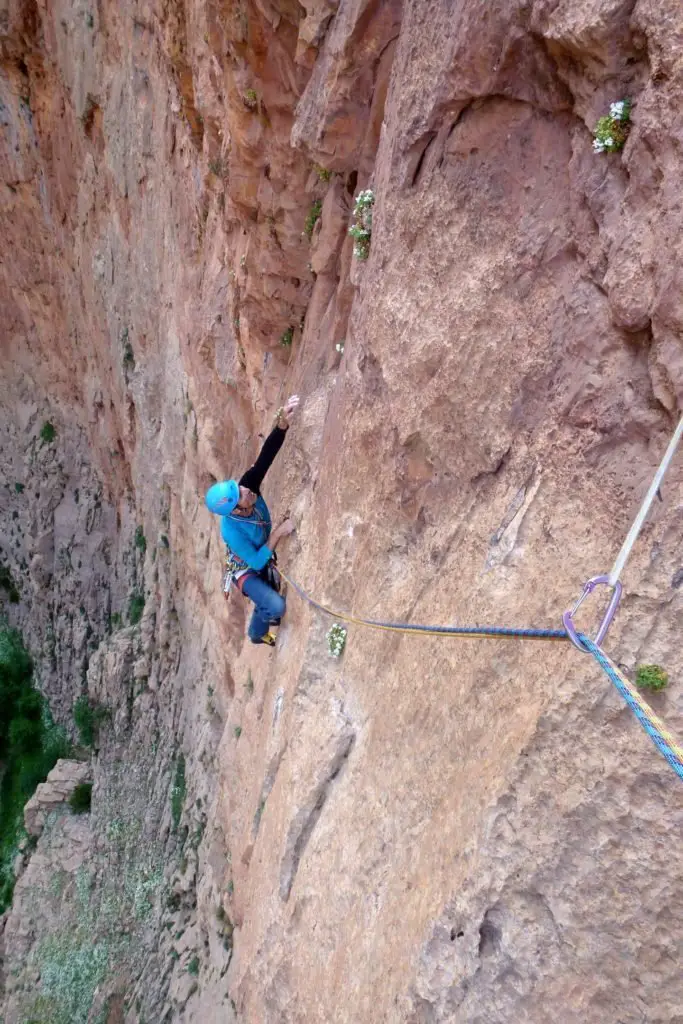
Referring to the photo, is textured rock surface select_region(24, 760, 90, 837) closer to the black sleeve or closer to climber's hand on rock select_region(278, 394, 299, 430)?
the black sleeve

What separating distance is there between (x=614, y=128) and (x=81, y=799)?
50.7ft

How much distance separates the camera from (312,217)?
671 cm

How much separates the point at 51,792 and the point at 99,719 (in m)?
1.72

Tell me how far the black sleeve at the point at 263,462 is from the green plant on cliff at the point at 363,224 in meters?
1.58

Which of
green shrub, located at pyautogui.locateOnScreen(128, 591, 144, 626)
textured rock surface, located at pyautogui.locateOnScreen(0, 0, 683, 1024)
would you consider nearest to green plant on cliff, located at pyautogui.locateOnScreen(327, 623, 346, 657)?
textured rock surface, located at pyautogui.locateOnScreen(0, 0, 683, 1024)

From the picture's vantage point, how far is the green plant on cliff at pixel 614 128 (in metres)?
3.26

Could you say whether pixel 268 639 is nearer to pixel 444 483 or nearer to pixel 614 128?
pixel 444 483

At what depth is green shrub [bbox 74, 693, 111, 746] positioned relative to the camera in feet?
51.3

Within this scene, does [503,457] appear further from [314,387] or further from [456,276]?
[314,387]

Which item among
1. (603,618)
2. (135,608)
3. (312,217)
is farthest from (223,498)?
(135,608)

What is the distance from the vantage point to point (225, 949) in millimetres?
8219

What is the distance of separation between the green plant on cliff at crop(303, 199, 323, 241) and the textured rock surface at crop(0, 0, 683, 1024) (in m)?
0.06

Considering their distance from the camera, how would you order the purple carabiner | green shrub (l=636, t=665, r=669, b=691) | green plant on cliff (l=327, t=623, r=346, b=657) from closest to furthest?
1. the purple carabiner
2. green shrub (l=636, t=665, r=669, b=691)
3. green plant on cliff (l=327, t=623, r=346, b=657)

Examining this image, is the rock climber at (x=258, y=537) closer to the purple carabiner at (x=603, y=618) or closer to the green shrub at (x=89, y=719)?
the purple carabiner at (x=603, y=618)
